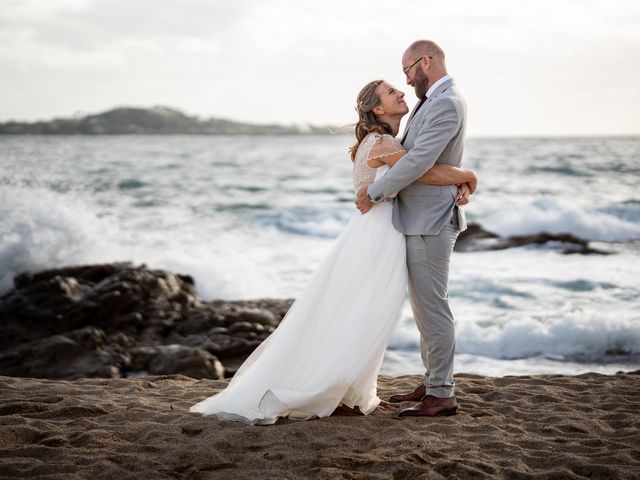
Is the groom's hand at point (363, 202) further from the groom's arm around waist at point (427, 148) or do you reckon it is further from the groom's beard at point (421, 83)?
the groom's beard at point (421, 83)

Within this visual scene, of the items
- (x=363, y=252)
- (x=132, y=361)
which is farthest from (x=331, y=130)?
(x=132, y=361)

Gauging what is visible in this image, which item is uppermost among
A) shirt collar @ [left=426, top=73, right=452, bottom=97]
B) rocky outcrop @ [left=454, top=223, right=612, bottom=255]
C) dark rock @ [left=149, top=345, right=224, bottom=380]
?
shirt collar @ [left=426, top=73, right=452, bottom=97]

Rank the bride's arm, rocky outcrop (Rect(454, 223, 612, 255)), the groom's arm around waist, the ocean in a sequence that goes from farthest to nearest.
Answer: rocky outcrop (Rect(454, 223, 612, 255))
the ocean
the bride's arm
the groom's arm around waist

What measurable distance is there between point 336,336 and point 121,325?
501 cm

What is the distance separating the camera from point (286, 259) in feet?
48.4

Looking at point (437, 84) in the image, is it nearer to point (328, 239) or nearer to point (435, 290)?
point (435, 290)

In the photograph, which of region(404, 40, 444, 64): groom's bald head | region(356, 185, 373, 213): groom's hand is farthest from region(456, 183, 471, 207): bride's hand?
region(404, 40, 444, 64): groom's bald head

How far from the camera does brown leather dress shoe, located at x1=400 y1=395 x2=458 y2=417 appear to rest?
4664mm

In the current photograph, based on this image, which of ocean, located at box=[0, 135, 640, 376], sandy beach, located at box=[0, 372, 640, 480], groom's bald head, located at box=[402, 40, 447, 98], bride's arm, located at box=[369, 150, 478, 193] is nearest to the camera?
sandy beach, located at box=[0, 372, 640, 480]

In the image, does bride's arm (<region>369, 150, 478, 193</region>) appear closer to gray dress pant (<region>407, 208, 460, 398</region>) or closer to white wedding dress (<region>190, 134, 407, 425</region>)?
white wedding dress (<region>190, 134, 407, 425</region>)

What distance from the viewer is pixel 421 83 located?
4.70 metres

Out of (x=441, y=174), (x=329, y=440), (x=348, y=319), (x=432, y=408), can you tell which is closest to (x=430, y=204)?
(x=441, y=174)

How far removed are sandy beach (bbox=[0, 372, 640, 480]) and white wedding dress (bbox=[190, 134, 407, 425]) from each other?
15 centimetres

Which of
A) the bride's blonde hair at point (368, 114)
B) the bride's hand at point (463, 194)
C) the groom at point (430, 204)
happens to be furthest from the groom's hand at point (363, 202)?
the bride's hand at point (463, 194)
